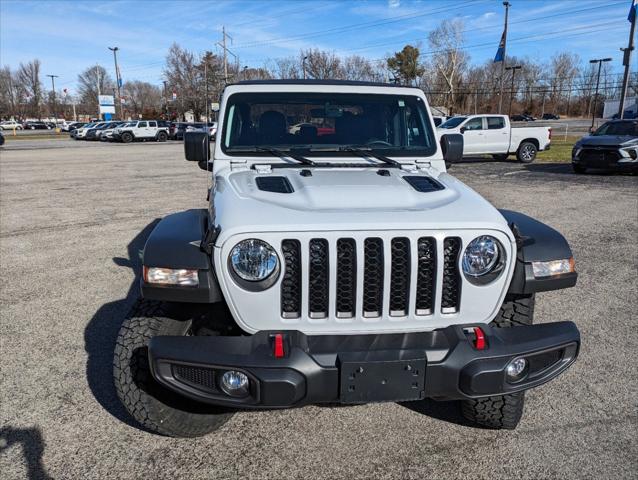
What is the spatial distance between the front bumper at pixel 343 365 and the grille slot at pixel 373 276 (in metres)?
0.17

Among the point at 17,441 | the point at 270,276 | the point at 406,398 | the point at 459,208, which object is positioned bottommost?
the point at 17,441

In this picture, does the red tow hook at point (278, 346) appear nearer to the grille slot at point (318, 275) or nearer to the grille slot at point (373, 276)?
the grille slot at point (318, 275)

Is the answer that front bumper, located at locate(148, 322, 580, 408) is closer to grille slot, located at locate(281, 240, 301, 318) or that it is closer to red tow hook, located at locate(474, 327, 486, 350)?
red tow hook, located at locate(474, 327, 486, 350)

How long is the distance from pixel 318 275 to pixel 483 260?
838mm

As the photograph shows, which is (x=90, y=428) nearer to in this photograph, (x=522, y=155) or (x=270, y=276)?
(x=270, y=276)

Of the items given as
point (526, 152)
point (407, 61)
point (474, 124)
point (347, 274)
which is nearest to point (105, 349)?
point (347, 274)

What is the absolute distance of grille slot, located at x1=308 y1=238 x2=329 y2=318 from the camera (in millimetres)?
2414

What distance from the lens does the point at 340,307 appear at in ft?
8.23

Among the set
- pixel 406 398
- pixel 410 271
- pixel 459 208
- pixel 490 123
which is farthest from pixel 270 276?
pixel 490 123

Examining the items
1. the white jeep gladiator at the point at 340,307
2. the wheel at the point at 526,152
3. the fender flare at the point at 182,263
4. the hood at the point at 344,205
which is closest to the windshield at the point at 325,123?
the hood at the point at 344,205

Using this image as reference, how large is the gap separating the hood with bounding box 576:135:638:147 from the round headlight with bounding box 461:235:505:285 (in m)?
14.2

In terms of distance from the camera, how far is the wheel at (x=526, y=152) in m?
18.9

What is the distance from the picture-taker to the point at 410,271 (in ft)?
7.98

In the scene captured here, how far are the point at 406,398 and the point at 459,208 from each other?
1.02m
